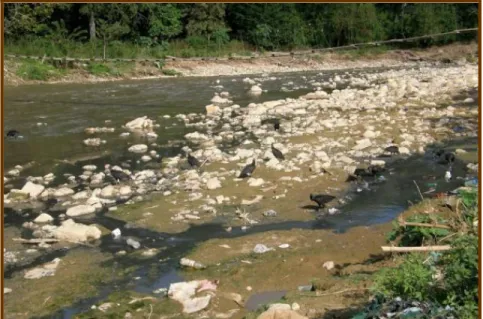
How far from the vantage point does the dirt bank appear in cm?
2766

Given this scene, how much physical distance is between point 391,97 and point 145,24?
77.4 ft

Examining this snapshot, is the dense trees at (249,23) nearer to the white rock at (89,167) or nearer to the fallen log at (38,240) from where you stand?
the white rock at (89,167)

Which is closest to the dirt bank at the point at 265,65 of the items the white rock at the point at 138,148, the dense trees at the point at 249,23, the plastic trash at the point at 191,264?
the dense trees at the point at 249,23

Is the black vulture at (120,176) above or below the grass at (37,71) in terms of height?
below

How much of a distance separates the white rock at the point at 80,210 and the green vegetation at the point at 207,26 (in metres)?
22.4

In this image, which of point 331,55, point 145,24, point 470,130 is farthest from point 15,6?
point 470,130

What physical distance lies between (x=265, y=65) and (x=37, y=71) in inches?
541

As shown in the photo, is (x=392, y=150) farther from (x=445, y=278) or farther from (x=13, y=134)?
(x=13, y=134)

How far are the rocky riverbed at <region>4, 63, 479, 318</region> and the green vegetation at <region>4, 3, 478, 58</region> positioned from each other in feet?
55.6

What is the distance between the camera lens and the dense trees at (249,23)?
35.2 metres

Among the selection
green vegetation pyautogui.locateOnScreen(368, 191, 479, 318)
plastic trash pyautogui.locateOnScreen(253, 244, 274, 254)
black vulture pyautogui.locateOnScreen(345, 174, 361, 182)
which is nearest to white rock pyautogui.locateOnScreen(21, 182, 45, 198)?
plastic trash pyautogui.locateOnScreen(253, 244, 274, 254)

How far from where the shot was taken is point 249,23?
4241 centimetres

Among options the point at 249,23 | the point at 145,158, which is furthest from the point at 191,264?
Result: the point at 249,23

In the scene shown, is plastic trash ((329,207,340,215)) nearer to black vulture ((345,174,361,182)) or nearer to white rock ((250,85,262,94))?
black vulture ((345,174,361,182))
